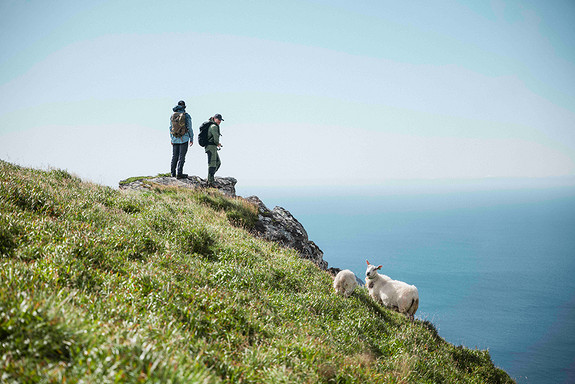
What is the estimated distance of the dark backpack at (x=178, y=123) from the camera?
17812 millimetres

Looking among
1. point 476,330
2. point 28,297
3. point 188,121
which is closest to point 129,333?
point 28,297

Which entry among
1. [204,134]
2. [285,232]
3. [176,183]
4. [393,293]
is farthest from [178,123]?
[393,293]

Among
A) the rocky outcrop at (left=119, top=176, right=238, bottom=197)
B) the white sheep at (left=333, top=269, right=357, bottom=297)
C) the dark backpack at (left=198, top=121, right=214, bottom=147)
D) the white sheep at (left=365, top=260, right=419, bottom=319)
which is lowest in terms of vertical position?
the white sheep at (left=365, top=260, right=419, bottom=319)

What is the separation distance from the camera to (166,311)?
4.98 meters

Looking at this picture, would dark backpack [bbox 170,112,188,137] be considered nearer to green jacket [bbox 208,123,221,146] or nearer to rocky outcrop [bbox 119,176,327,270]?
green jacket [bbox 208,123,221,146]

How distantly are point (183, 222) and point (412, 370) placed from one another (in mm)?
8408

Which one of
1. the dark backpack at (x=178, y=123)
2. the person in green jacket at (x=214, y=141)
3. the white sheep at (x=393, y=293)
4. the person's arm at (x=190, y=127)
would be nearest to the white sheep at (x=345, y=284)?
the white sheep at (x=393, y=293)

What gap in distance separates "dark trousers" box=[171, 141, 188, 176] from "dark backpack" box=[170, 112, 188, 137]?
0.81 metres

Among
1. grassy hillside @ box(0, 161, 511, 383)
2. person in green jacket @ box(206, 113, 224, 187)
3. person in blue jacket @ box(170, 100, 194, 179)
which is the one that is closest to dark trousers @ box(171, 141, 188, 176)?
person in blue jacket @ box(170, 100, 194, 179)

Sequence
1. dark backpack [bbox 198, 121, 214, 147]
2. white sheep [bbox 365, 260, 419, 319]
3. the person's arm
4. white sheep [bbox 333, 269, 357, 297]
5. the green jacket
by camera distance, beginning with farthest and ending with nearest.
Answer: dark backpack [bbox 198, 121, 214, 147], the person's arm, the green jacket, white sheep [bbox 365, 260, 419, 319], white sheep [bbox 333, 269, 357, 297]

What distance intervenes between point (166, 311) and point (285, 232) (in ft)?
45.0

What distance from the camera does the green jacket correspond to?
17.7m

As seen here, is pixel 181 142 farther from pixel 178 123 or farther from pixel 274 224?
pixel 274 224

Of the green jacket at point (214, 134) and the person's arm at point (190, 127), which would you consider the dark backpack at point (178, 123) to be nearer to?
the person's arm at point (190, 127)
